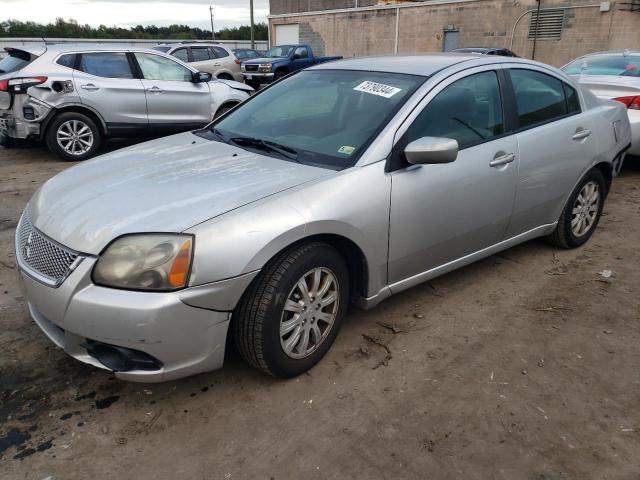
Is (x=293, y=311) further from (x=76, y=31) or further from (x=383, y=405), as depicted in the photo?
(x=76, y=31)

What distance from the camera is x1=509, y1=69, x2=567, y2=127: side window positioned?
12.3 feet

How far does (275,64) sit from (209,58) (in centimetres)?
456

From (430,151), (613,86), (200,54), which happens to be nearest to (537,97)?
(430,151)

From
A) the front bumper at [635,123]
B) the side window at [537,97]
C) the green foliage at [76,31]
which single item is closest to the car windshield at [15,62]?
the side window at [537,97]

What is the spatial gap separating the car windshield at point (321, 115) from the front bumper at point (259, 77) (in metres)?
16.2

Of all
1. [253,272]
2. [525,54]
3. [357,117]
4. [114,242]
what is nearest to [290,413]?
[253,272]

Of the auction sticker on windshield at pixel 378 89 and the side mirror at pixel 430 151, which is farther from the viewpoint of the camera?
the auction sticker on windshield at pixel 378 89

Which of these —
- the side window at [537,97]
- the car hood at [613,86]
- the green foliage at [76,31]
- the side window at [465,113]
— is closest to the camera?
the side window at [465,113]

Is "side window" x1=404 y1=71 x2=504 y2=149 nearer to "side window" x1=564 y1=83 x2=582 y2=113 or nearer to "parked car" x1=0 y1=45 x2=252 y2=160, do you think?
"side window" x1=564 y1=83 x2=582 y2=113

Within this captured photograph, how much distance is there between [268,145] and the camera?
3244 millimetres

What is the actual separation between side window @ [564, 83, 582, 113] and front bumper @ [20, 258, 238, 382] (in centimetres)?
315

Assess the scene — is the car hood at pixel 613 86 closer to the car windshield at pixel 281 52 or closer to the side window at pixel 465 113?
the side window at pixel 465 113

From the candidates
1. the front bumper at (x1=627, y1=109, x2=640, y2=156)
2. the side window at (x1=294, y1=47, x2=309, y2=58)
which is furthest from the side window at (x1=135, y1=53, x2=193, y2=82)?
the side window at (x1=294, y1=47, x2=309, y2=58)

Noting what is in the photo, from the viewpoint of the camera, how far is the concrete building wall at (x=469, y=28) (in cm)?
2281
